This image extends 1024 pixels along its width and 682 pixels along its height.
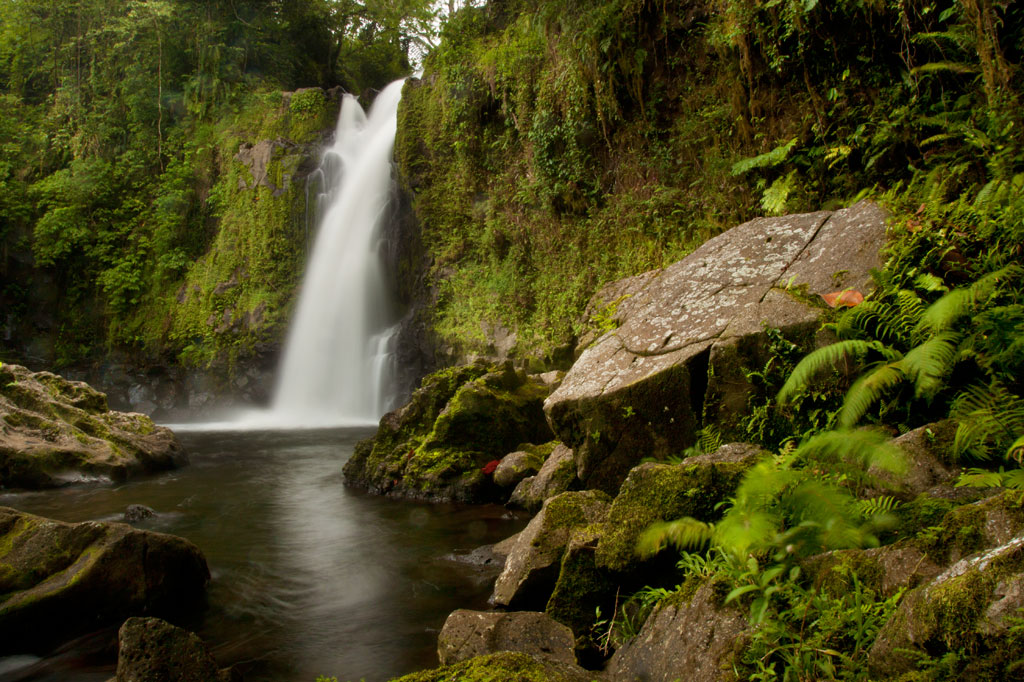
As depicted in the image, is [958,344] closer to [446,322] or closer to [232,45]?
[446,322]

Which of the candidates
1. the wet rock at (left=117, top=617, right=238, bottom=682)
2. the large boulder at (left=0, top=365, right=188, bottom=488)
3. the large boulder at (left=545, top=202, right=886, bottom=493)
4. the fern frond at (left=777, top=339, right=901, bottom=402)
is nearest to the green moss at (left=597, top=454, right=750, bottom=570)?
the fern frond at (left=777, top=339, right=901, bottom=402)

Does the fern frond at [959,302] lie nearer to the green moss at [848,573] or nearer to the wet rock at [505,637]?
the green moss at [848,573]

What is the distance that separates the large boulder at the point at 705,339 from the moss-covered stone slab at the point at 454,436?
255cm

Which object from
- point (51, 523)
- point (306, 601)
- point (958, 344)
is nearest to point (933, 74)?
point (958, 344)

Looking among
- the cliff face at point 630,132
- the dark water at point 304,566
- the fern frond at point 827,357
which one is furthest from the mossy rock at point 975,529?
the cliff face at point 630,132

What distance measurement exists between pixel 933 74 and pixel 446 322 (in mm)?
10436

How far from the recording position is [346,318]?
1683 cm

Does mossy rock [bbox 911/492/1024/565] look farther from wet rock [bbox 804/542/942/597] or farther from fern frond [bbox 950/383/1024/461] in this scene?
fern frond [bbox 950/383/1024/461]

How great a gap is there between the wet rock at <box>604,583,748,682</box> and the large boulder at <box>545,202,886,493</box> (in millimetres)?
2156

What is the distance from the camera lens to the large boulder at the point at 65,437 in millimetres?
8781

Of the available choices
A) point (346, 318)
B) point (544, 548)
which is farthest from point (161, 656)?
point (346, 318)

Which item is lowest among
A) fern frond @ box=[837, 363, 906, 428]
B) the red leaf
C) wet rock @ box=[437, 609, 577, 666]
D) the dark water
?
the dark water

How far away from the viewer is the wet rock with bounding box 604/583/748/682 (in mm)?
2357

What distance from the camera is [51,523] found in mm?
4707
